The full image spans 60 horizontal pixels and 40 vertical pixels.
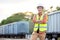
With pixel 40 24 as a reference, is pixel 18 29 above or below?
below

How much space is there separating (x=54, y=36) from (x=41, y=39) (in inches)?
835

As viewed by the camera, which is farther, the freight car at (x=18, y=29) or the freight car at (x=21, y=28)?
the freight car at (x=18, y=29)

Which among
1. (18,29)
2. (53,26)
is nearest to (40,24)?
(53,26)

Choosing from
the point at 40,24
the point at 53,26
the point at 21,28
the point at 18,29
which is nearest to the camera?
the point at 40,24

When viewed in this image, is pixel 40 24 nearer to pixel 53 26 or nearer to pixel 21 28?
pixel 53 26

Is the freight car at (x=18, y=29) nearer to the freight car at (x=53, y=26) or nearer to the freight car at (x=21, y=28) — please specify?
the freight car at (x=21, y=28)

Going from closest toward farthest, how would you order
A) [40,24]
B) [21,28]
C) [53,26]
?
[40,24] < [53,26] < [21,28]

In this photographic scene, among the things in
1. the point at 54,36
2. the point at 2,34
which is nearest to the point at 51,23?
the point at 54,36

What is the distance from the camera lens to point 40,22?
7004mm

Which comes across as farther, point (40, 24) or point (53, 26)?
point (53, 26)

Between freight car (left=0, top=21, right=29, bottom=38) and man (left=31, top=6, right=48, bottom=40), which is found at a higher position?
man (left=31, top=6, right=48, bottom=40)

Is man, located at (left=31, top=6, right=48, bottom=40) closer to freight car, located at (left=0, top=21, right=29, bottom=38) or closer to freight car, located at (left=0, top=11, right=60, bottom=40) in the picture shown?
freight car, located at (left=0, top=11, right=60, bottom=40)

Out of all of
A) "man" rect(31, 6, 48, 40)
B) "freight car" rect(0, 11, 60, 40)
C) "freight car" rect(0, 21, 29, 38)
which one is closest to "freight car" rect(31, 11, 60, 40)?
"freight car" rect(0, 11, 60, 40)

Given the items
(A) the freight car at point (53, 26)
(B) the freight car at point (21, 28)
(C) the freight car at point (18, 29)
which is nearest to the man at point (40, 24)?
(A) the freight car at point (53, 26)
